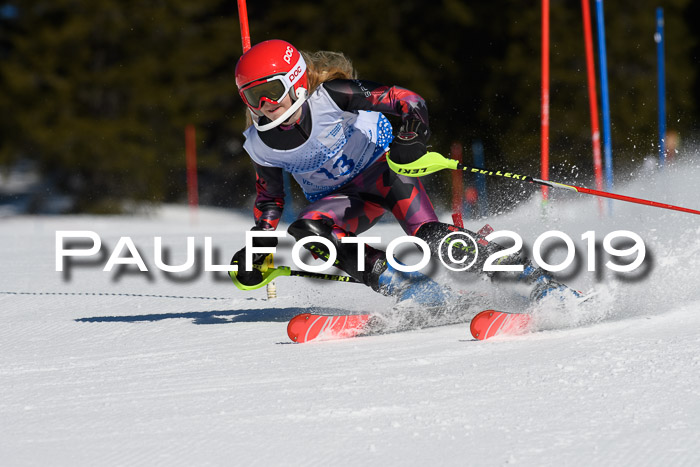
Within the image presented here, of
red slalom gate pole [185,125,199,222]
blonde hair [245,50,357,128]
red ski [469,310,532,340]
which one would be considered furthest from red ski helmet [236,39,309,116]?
red slalom gate pole [185,125,199,222]

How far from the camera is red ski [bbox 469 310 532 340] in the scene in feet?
13.1

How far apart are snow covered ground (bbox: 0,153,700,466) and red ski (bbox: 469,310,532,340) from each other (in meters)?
0.08

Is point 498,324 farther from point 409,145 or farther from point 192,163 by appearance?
point 192,163

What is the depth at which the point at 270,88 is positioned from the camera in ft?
13.8

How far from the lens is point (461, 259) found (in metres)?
4.36

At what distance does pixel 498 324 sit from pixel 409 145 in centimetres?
77

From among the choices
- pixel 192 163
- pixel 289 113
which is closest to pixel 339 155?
pixel 289 113

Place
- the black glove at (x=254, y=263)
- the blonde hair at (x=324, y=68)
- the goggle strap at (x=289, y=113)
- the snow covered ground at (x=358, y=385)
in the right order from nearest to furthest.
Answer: the snow covered ground at (x=358, y=385) < the goggle strap at (x=289, y=113) < the blonde hair at (x=324, y=68) < the black glove at (x=254, y=263)

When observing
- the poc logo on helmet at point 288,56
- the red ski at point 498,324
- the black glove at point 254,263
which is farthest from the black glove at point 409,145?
the black glove at point 254,263

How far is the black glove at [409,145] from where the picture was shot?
4.19 meters

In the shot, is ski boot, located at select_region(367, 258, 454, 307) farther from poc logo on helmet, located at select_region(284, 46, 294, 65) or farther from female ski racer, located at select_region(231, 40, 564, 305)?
poc logo on helmet, located at select_region(284, 46, 294, 65)

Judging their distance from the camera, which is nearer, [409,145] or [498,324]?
[498,324]

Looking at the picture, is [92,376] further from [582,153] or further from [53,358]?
[582,153]

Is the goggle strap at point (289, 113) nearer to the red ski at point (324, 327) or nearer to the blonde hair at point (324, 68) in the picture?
the blonde hair at point (324, 68)
